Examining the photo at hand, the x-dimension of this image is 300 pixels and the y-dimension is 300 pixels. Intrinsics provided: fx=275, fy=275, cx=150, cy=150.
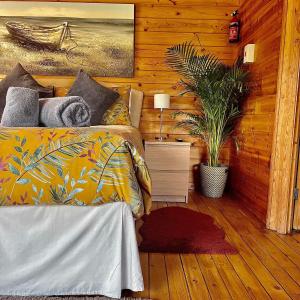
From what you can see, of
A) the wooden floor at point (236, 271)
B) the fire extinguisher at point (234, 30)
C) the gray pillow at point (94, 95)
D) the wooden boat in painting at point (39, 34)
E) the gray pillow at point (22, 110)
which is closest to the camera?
the wooden floor at point (236, 271)

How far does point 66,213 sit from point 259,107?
1958mm

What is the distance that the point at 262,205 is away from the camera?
7.54 ft

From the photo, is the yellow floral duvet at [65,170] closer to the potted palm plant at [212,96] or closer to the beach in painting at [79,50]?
the potted palm plant at [212,96]

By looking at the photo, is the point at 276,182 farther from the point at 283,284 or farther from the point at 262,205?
the point at 283,284

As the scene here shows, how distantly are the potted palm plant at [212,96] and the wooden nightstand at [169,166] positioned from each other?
341 millimetres

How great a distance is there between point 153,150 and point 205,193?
799 millimetres

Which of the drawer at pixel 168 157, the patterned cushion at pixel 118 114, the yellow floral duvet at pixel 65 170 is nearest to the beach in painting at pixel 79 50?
the patterned cushion at pixel 118 114

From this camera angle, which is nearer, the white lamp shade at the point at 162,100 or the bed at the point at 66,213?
the bed at the point at 66,213

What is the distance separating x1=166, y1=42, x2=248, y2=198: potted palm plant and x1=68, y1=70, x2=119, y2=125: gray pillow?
79 centimetres

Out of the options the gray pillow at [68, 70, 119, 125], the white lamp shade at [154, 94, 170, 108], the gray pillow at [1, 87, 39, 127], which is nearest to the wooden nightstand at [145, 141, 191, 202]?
the white lamp shade at [154, 94, 170, 108]

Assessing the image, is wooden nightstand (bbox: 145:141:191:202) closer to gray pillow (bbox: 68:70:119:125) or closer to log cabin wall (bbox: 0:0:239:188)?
gray pillow (bbox: 68:70:119:125)

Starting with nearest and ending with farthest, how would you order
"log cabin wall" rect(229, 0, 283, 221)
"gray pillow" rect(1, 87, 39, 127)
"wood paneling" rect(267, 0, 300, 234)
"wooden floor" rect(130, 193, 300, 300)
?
"wooden floor" rect(130, 193, 300, 300), "gray pillow" rect(1, 87, 39, 127), "wood paneling" rect(267, 0, 300, 234), "log cabin wall" rect(229, 0, 283, 221)

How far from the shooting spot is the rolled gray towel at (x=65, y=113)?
5.12ft

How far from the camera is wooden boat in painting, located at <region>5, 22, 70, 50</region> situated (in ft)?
10.1
